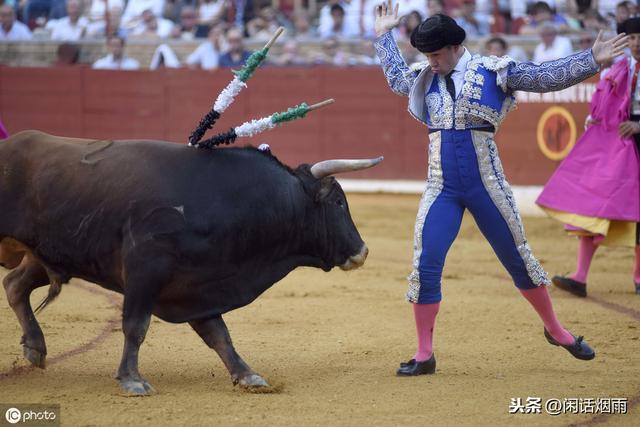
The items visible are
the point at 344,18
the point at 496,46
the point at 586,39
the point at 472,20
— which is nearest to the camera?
the point at 496,46

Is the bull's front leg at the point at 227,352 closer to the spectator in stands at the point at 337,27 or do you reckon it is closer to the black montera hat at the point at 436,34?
the black montera hat at the point at 436,34

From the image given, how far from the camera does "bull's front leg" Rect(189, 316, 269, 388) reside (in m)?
4.13

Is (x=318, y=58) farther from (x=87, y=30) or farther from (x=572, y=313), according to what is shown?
(x=572, y=313)

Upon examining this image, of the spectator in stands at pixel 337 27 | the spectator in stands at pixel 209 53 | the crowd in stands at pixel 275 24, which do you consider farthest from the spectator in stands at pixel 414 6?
the spectator in stands at pixel 209 53

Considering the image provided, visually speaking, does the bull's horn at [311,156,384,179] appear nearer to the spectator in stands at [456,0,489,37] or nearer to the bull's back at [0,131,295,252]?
the bull's back at [0,131,295,252]

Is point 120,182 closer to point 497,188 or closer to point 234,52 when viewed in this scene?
point 497,188

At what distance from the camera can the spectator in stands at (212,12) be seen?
43.5ft

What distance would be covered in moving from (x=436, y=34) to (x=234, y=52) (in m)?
8.49

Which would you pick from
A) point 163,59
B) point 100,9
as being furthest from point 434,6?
point 100,9

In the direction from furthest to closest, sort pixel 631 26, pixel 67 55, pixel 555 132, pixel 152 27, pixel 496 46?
1. pixel 67 55
2. pixel 152 27
3. pixel 555 132
4. pixel 496 46
5. pixel 631 26

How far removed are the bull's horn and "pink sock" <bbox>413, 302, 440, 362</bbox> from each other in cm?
64

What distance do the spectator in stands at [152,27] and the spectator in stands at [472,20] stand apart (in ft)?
13.0

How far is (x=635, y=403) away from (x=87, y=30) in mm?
11337

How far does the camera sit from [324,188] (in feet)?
14.3
